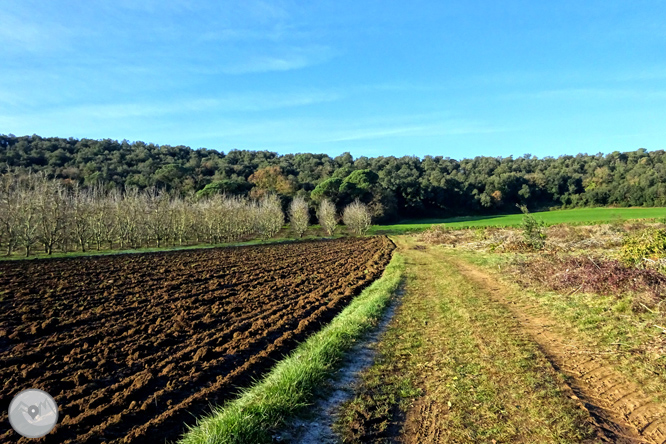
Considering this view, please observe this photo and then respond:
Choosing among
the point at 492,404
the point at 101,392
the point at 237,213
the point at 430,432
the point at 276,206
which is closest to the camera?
the point at 430,432

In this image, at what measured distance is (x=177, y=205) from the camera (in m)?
43.4

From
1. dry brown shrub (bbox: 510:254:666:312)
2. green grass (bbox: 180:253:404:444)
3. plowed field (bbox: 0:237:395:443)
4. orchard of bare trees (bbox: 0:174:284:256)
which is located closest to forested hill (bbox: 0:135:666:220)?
orchard of bare trees (bbox: 0:174:284:256)

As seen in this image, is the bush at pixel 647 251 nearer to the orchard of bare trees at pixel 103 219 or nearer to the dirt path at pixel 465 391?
the dirt path at pixel 465 391

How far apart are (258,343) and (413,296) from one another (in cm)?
585

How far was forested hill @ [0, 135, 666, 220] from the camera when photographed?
6650 centimetres

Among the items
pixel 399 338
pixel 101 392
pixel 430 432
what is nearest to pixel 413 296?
pixel 399 338

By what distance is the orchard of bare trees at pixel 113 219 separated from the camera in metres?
27.7

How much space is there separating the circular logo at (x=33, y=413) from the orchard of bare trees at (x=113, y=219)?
2641 centimetres

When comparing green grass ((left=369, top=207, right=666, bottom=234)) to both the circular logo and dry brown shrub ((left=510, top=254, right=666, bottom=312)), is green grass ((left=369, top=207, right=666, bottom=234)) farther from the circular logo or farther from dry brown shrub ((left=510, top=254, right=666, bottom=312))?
the circular logo

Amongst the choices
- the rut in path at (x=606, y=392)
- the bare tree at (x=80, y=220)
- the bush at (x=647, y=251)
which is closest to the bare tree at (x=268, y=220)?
the bare tree at (x=80, y=220)

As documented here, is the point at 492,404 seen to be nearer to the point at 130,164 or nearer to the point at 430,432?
the point at 430,432

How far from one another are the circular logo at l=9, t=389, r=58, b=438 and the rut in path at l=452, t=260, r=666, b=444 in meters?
6.63

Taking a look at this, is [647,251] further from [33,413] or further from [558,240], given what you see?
[558,240]

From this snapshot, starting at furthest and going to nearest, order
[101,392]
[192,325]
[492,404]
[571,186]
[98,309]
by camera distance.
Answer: [571,186], [98,309], [192,325], [101,392], [492,404]
